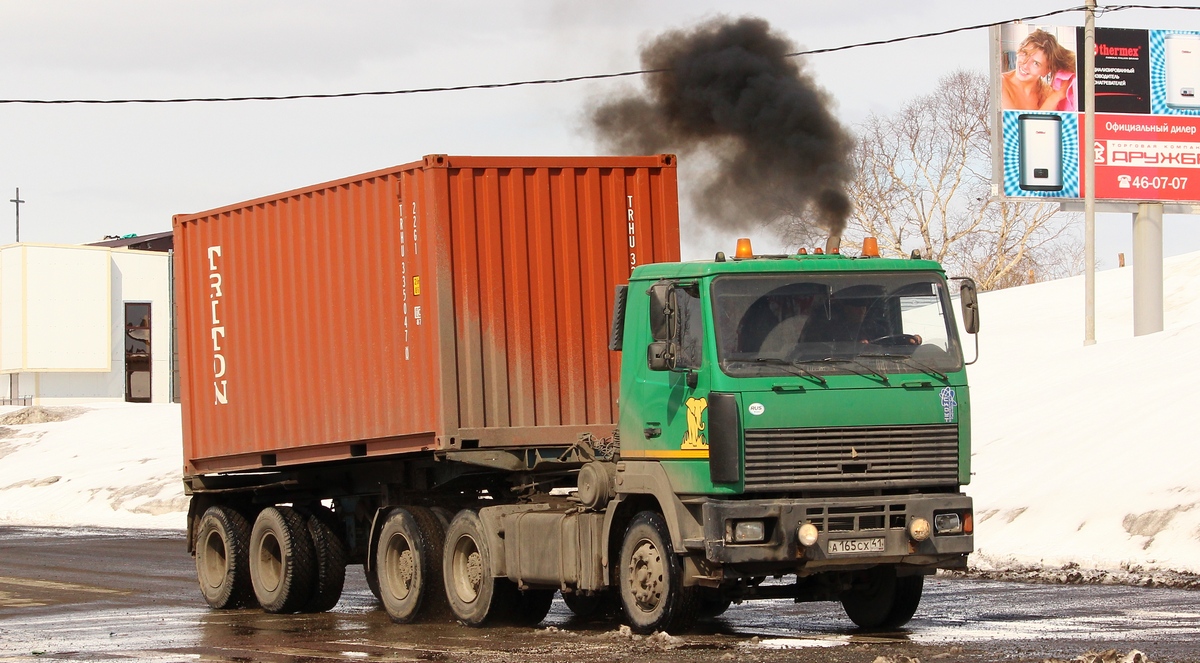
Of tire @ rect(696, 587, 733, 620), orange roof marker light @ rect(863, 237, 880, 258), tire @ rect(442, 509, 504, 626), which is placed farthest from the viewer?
tire @ rect(442, 509, 504, 626)

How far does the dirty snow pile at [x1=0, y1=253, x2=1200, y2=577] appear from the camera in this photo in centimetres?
1703

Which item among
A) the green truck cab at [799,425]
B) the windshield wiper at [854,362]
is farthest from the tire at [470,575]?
the windshield wiper at [854,362]

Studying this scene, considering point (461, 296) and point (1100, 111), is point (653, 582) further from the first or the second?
point (1100, 111)

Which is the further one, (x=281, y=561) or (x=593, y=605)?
(x=281, y=561)

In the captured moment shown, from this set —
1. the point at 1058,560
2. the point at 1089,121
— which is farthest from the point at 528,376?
the point at 1089,121

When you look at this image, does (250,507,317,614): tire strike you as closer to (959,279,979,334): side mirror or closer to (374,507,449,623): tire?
(374,507,449,623): tire

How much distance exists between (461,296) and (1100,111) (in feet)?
78.2

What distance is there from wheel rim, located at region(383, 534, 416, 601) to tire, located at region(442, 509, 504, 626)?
1.41ft

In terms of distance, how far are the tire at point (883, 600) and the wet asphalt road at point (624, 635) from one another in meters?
0.15

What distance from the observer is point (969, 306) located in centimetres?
1068

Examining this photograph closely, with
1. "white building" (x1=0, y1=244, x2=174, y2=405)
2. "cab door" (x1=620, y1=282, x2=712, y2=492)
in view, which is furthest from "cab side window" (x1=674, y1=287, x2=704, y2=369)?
"white building" (x1=0, y1=244, x2=174, y2=405)

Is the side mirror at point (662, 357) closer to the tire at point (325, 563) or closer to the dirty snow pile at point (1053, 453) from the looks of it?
the dirty snow pile at point (1053, 453)

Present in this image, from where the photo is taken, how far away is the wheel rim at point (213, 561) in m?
15.7

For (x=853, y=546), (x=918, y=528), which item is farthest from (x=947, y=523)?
(x=853, y=546)
